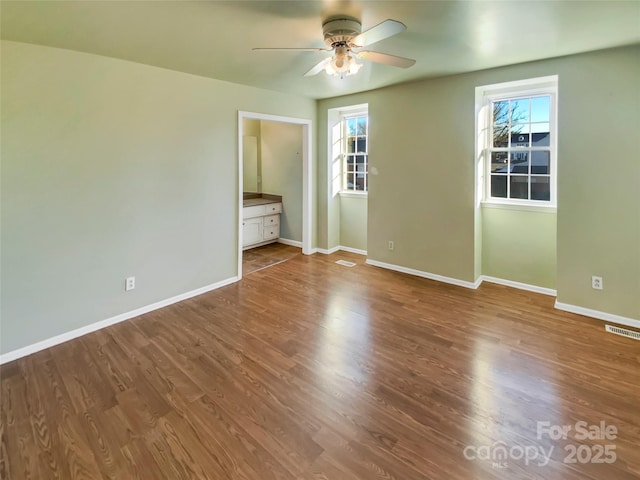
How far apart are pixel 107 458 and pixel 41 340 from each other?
1700mm

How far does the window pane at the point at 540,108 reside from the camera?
3744 millimetres

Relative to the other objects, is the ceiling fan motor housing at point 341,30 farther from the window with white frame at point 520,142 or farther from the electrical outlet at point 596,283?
the electrical outlet at point 596,283

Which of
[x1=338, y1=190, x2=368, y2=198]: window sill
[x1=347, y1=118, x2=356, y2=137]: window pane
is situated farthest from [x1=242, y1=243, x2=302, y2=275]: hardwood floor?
[x1=347, y1=118, x2=356, y2=137]: window pane

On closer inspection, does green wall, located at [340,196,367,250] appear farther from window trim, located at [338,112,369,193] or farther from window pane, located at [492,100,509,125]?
window pane, located at [492,100,509,125]

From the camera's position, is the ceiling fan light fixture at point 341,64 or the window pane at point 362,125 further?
the window pane at point 362,125

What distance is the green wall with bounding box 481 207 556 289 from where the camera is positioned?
390 centimetres

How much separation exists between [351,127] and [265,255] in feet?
8.66

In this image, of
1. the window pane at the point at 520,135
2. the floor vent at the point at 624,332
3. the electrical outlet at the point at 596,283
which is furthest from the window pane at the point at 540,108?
the floor vent at the point at 624,332

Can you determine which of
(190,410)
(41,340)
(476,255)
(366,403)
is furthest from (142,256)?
(476,255)

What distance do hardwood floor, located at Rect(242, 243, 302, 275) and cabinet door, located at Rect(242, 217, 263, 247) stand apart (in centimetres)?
18

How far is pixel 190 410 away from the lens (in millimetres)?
2113

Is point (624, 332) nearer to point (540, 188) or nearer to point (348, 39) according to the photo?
point (540, 188)

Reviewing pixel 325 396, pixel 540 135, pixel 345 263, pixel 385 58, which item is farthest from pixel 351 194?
pixel 325 396

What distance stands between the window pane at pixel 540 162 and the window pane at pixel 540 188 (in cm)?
8
